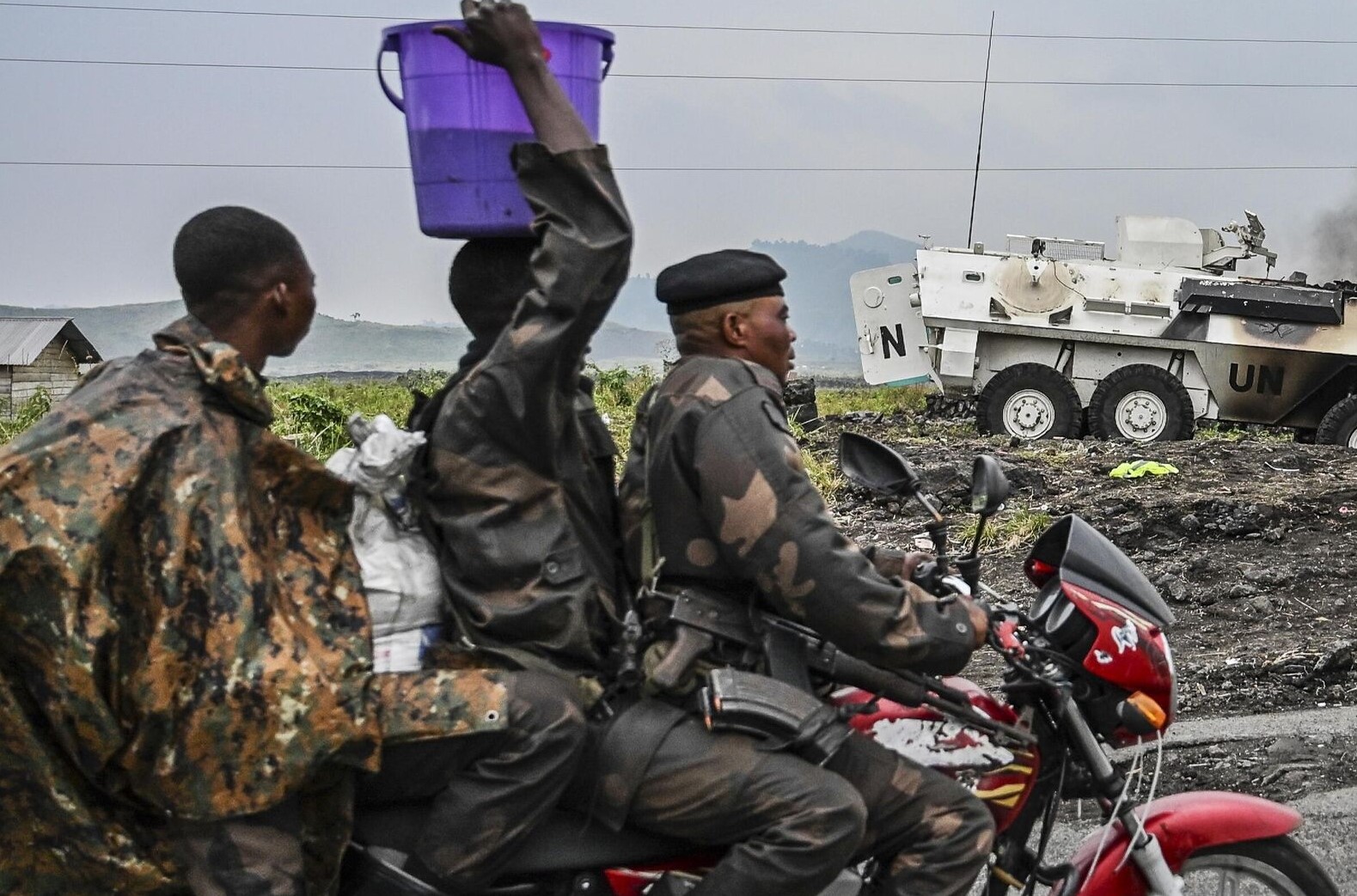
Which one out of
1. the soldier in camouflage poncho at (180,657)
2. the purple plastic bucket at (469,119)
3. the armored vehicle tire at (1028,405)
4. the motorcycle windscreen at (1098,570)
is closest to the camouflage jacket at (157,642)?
the soldier in camouflage poncho at (180,657)

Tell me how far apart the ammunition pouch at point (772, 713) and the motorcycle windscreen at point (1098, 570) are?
624 millimetres

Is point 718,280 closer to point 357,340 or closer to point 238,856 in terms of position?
point 238,856

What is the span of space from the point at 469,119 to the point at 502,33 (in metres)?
0.44

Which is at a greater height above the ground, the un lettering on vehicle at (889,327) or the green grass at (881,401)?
the un lettering on vehicle at (889,327)

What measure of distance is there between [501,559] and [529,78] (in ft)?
2.84

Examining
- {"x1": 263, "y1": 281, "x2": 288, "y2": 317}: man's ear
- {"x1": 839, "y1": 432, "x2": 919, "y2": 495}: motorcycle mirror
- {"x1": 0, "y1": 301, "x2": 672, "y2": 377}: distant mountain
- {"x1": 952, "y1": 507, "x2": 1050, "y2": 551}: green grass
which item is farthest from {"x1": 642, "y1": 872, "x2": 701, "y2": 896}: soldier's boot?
{"x1": 0, "y1": 301, "x2": 672, "y2": 377}: distant mountain

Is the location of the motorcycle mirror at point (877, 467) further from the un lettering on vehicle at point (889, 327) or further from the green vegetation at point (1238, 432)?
the un lettering on vehicle at point (889, 327)

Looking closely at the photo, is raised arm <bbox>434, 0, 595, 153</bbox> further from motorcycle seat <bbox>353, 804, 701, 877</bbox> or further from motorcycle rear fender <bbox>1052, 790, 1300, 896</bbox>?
motorcycle rear fender <bbox>1052, 790, 1300, 896</bbox>

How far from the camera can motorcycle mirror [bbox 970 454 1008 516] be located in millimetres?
2926

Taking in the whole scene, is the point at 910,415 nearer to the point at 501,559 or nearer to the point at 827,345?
the point at 501,559

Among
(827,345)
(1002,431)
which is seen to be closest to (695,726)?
(1002,431)

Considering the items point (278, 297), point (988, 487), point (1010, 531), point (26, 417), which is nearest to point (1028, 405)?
point (1010, 531)

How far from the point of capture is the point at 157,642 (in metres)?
2.36

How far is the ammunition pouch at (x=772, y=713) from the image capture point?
2.67 meters
